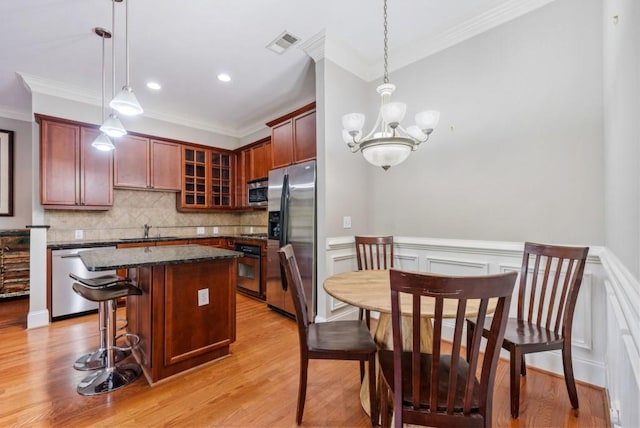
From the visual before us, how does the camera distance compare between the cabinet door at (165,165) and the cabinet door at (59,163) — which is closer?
the cabinet door at (59,163)

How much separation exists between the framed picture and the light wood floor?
110 inches

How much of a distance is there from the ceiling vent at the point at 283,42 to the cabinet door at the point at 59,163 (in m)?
2.75

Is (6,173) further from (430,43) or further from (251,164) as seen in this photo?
(430,43)

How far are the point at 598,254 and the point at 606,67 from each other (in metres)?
1.20

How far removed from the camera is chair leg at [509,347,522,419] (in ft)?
5.16

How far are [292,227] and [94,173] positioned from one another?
109 inches

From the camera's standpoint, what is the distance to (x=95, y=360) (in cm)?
229

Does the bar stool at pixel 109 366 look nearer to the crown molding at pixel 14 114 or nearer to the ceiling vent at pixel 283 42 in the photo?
the ceiling vent at pixel 283 42

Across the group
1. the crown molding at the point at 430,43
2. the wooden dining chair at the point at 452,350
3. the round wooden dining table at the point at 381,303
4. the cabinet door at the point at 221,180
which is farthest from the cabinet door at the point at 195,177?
the wooden dining chair at the point at 452,350

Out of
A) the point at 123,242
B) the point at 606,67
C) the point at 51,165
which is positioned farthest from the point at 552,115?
the point at 51,165

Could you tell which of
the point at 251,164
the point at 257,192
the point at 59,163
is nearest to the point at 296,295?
the point at 257,192

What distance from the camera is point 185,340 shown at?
210 cm

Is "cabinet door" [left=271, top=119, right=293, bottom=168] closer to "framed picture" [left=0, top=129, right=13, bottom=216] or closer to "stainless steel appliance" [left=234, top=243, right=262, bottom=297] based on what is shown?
"stainless steel appliance" [left=234, top=243, right=262, bottom=297]

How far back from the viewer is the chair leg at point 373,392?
4.95ft
